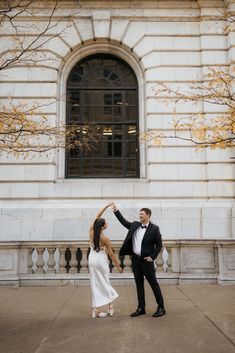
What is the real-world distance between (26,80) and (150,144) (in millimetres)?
5091

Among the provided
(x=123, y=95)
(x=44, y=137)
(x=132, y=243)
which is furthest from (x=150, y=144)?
(x=132, y=243)

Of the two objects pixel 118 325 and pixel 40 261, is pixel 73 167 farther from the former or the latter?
pixel 118 325

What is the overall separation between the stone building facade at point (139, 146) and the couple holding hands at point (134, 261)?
227 inches

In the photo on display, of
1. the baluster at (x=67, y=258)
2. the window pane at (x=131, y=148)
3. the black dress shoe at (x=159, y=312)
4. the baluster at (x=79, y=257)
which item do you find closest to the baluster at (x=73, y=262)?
the baluster at (x=79, y=257)

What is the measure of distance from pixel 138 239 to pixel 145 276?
27.5 inches

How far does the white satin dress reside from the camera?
722 centimetres

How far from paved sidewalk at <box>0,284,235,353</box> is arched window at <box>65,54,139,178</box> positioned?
5860 mm

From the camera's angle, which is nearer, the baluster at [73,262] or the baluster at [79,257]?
the baluster at [73,262]

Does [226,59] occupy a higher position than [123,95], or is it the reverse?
[226,59]

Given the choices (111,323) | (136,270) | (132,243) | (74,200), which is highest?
(74,200)

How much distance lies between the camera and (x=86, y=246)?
1104 centimetres

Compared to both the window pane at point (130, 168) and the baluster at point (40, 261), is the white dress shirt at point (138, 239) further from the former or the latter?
the window pane at point (130, 168)

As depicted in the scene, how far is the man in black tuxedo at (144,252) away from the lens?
7.18m

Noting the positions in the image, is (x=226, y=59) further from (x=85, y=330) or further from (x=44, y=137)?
(x=85, y=330)
